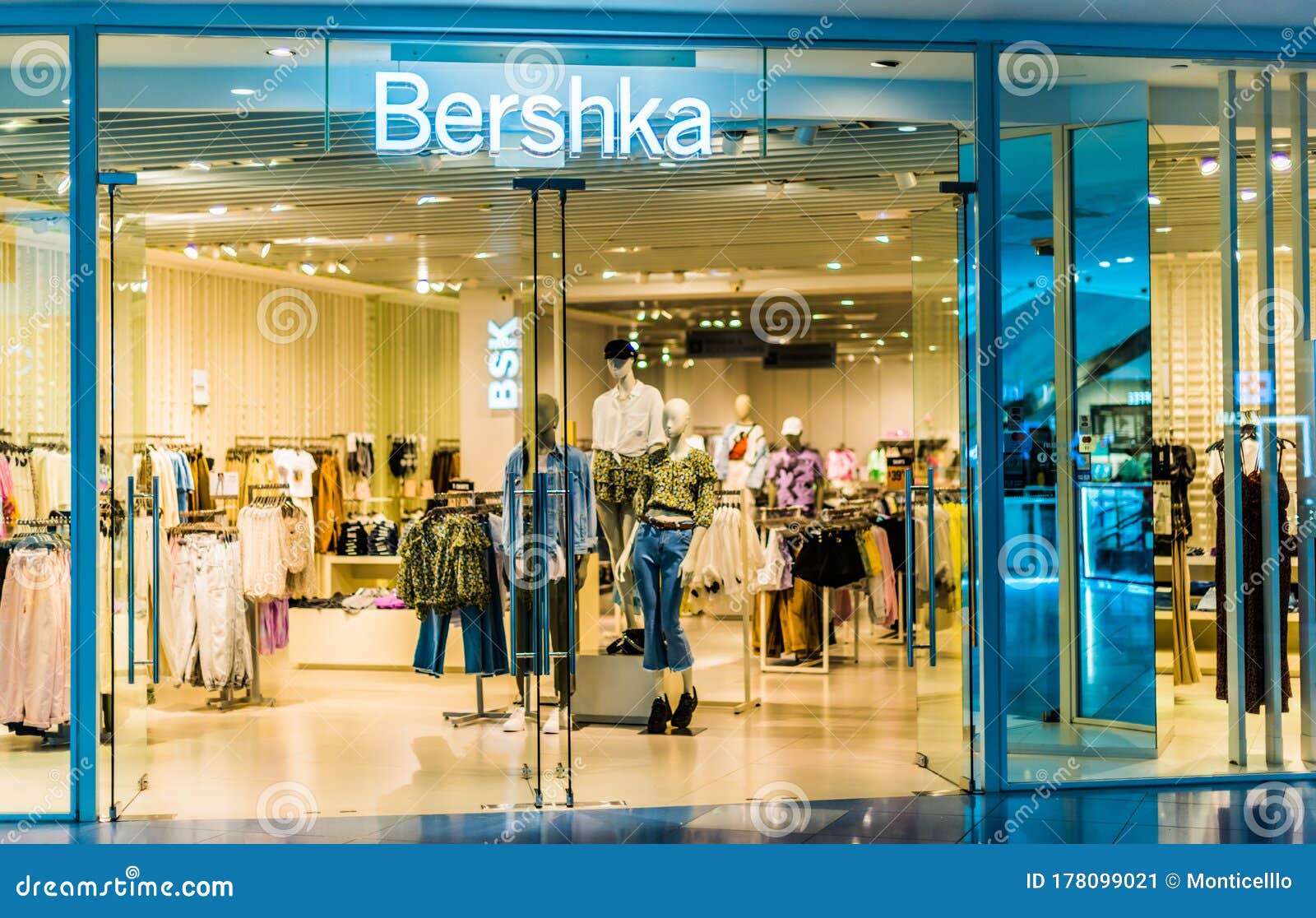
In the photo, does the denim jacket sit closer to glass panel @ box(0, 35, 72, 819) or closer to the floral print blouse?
the floral print blouse

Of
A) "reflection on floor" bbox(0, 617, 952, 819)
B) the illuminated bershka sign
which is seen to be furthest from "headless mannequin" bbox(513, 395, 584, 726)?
the illuminated bershka sign

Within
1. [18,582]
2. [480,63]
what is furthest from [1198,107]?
[18,582]

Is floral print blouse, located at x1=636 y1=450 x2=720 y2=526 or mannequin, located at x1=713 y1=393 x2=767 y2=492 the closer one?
floral print blouse, located at x1=636 y1=450 x2=720 y2=526

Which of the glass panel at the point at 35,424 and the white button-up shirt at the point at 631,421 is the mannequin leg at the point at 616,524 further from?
the glass panel at the point at 35,424

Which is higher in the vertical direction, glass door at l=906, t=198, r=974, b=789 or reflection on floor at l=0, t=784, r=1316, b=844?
glass door at l=906, t=198, r=974, b=789

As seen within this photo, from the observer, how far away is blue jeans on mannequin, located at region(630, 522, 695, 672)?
21.4 feet

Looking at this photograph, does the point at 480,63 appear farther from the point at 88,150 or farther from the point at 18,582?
the point at 18,582

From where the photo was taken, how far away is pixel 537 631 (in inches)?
206

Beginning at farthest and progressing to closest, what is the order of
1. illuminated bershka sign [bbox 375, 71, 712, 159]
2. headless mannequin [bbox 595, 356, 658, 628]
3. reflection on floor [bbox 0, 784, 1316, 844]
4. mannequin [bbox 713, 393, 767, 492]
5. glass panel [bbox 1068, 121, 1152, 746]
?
mannequin [bbox 713, 393, 767, 492]
headless mannequin [bbox 595, 356, 658, 628]
glass panel [bbox 1068, 121, 1152, 746]
illuminated bershka sign [bbox 375, 71, 712, 159]
reflection on floor [bbox 0, 784, 1316, 844]

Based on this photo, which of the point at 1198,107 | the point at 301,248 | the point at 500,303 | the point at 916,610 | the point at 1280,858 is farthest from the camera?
the point at 500,303

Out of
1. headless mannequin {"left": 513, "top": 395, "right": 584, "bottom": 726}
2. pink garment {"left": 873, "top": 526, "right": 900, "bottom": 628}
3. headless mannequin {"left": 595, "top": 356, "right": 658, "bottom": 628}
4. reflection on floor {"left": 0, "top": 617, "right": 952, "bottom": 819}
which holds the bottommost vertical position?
reflection on floor {"left": 0, "top": 617, "right": 952, "bottom": 819}

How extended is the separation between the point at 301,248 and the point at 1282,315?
7160mm

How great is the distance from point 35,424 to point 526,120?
2.41m

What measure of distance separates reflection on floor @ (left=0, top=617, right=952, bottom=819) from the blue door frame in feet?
2.09
